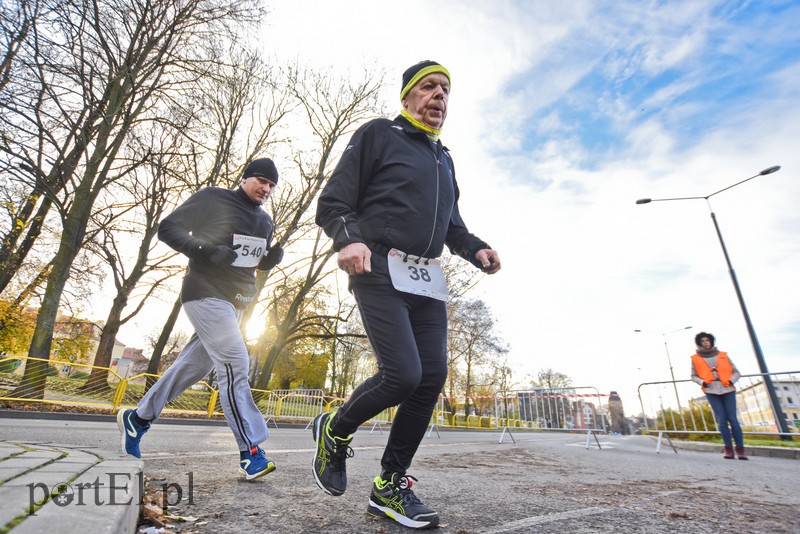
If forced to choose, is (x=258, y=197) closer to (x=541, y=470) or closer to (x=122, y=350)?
(x=541, y=470)

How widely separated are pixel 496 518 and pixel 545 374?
61.2 meters

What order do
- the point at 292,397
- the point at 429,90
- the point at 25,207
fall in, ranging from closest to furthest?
the point at 429,90
the point at 25,207
the point at 292,397

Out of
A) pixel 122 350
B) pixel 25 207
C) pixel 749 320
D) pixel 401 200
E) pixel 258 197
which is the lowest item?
pixel 401 200

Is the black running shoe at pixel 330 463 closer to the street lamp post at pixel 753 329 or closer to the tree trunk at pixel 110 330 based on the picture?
the street lamp post at pixel 753 329

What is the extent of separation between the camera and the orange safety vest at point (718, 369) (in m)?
7.24

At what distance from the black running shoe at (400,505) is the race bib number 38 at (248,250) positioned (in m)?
1.80

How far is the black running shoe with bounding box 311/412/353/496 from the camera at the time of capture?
83.5 inches

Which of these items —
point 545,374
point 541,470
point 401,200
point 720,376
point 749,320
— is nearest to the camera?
point 401,200

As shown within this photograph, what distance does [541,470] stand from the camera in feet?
13.7

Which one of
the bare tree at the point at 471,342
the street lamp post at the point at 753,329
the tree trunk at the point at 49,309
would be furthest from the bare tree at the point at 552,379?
the tree trunk at the point at 49,309

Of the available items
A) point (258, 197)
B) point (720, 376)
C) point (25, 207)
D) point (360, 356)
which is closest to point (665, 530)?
point (258, 197)

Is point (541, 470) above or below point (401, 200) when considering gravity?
below

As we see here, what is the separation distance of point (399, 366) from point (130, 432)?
6.62 feet

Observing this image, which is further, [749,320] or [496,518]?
[749,320]
